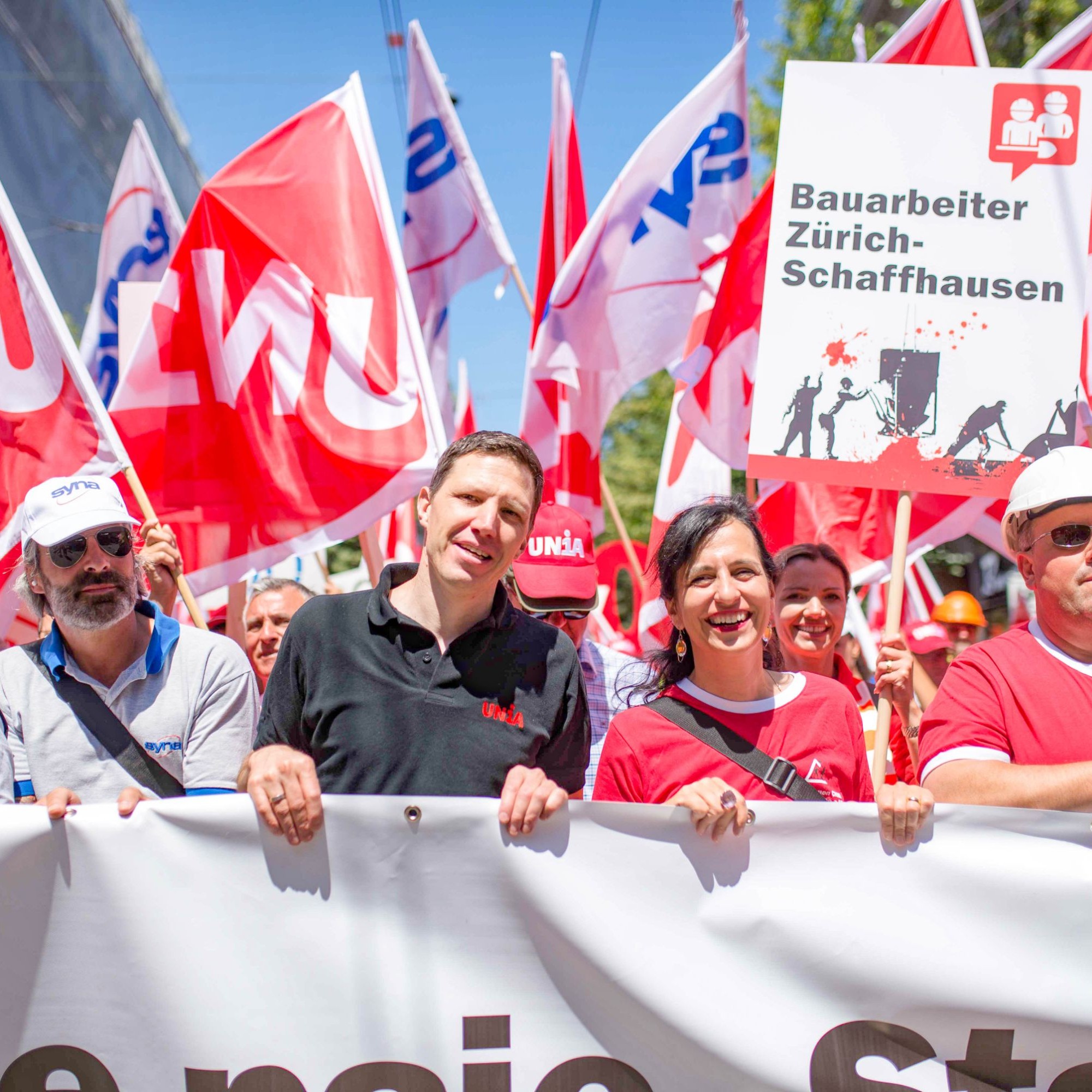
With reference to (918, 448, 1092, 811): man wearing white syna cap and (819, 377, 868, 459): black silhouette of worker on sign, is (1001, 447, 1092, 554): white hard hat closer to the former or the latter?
(918, 448, 1092, 811): man wearing white syna cap

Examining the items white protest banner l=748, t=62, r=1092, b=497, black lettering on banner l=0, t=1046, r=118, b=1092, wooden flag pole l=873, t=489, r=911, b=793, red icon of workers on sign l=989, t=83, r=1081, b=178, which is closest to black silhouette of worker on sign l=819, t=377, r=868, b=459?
white protest banner l=748, t=62, r=1092, b=497

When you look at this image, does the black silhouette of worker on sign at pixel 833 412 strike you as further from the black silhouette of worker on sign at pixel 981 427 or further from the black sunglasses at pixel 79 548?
the black sunglasses at pixel 79 548

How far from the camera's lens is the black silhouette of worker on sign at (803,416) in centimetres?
327

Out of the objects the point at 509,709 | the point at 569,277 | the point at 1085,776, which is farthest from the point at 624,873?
the point at 569,277

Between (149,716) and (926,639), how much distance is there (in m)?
4.27

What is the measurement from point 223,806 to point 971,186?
2812 millimetres

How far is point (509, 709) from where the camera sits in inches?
93.1

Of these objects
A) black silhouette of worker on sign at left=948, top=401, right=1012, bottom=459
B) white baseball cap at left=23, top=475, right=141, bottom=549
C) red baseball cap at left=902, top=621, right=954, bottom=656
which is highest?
black silhouette of worker on sign at left=948, top=401, right=1012, bottom=459

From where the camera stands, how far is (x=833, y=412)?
3281mm

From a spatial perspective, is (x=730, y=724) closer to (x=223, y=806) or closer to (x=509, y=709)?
(x=509, y=709)

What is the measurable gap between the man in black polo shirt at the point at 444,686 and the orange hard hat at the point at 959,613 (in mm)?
5094

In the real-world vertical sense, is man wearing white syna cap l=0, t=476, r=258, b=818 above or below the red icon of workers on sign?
below

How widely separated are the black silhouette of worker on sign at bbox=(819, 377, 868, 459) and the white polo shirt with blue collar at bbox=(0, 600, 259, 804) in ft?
5.72

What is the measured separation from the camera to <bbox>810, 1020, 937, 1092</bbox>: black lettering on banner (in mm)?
2158
